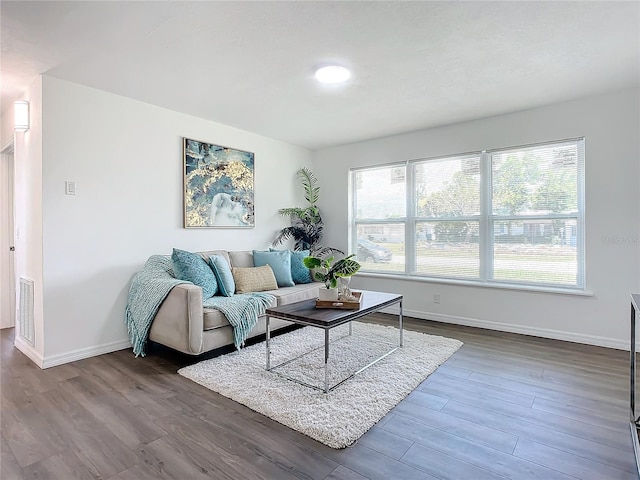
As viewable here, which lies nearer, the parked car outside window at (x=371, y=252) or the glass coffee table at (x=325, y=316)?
the glass coffee table at (x=325, y=316)

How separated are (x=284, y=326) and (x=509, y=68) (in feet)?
10.2

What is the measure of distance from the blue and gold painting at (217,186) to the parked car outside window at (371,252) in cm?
162

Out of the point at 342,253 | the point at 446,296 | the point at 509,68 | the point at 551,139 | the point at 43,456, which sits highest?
the point at 509,68

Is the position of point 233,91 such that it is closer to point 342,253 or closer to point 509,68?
point 509,68

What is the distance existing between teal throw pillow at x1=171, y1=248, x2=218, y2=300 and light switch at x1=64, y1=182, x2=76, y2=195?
971 mm

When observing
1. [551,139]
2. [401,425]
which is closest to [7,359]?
[401,425]

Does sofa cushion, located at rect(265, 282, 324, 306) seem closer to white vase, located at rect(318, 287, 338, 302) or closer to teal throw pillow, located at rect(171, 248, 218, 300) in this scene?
teal throw pillow, located at rect(171, 248, 218, 300)

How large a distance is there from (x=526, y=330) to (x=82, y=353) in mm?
4353

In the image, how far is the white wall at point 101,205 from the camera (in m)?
2.93

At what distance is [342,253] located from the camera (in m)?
5.20

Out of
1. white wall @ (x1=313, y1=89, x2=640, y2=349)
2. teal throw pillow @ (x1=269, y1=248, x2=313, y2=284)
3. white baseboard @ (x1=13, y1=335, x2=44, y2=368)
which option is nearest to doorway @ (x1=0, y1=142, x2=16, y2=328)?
white baseboard @ (x1=13, y1=335, x2=44, y2=368)

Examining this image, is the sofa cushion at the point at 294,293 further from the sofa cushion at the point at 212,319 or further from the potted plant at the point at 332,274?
the potted plant at the point at 332,274

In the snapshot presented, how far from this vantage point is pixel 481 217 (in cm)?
409

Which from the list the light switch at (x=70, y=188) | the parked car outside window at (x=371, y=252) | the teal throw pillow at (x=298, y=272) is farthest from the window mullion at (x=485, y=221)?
the light switch at (x=70, y=188)
